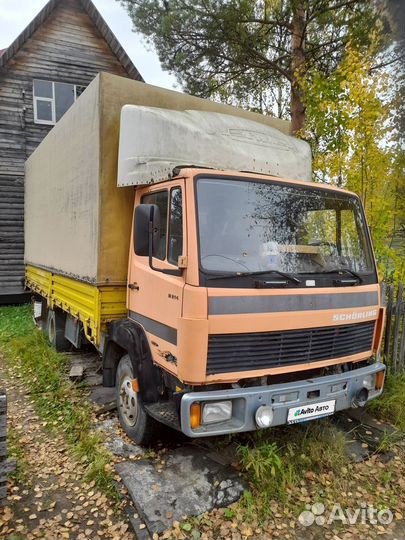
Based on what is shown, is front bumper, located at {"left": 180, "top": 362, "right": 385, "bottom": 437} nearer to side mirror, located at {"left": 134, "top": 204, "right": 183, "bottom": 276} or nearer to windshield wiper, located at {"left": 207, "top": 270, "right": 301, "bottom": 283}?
windshield wiper, located at {"left": 207, "top": 270, "right": 301, "bottom": 283}

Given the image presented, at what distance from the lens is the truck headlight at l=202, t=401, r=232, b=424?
285cm

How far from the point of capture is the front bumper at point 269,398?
9.18 ft

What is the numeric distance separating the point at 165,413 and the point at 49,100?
12551 millimetres

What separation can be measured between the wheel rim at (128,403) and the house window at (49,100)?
11241 millimetres

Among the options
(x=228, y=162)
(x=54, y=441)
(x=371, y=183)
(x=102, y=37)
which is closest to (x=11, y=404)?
(x=54, y=441)

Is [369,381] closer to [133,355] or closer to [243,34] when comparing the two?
[133,355]

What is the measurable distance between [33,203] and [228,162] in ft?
21.5

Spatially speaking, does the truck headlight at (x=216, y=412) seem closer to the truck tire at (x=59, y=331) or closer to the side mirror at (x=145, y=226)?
the side mirror at (x=145, y=226)

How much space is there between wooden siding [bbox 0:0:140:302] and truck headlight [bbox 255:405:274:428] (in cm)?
1164

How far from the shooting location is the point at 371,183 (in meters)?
5.56

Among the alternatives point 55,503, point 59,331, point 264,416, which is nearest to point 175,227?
point 264,416

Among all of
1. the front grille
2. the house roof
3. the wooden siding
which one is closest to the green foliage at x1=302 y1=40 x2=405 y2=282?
the front grille

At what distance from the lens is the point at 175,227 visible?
10.5 feet

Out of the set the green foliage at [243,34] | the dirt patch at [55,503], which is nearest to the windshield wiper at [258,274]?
the dirt patch at [55,503]
